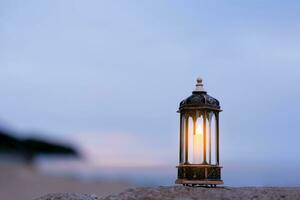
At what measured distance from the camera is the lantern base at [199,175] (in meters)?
11.2

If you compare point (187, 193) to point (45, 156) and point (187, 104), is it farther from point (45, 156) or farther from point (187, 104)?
point (45, 156)

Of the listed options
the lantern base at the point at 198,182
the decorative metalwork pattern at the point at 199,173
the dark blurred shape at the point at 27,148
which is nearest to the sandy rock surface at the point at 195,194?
the lantern base at the point at 198,182

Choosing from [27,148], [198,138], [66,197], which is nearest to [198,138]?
[198,138]

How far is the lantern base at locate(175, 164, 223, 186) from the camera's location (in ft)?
36.8

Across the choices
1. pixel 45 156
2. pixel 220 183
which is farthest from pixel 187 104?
pixel 45 156

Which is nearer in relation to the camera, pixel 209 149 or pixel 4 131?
pixel 4 131

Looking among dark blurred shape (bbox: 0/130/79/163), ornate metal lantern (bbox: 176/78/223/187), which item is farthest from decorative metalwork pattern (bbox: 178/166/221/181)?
dark blurred shape (bbox: 0/130/79/163)

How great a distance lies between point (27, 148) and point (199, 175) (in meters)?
8.35

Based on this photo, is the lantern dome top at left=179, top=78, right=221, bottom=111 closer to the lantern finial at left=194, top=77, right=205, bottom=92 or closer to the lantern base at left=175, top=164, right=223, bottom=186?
the lantern finial at left=194, top=77, right=205, bottom=92

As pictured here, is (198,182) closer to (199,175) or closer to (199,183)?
(199,183)

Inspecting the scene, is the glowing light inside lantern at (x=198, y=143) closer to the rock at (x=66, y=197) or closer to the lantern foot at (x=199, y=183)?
the lantern foot at (x=199, y=183)

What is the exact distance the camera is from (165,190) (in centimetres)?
987

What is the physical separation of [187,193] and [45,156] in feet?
22.0

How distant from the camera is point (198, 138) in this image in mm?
11719
